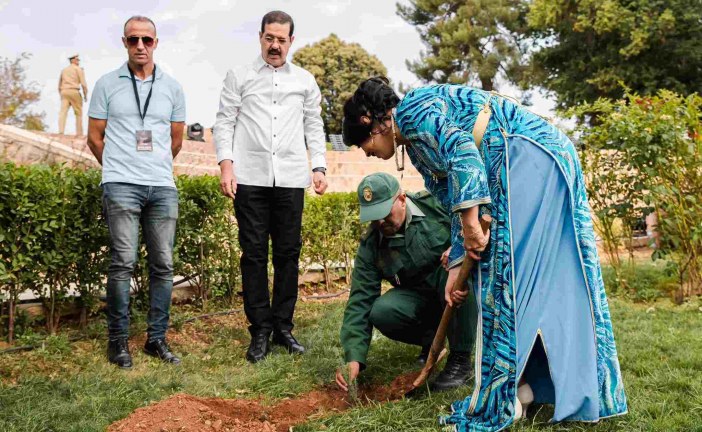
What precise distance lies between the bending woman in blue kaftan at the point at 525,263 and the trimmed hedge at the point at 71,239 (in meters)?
2.59

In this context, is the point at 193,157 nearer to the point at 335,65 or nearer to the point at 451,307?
the point at 451,307

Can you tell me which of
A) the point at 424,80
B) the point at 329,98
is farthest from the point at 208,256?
the point at 329,98

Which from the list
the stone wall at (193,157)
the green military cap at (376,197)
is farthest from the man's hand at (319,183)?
the stone wall at (193,157)

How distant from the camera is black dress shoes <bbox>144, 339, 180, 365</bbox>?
415cm

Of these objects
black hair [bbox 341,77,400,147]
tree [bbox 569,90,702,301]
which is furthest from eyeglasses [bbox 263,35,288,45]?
tree [bbox 569,90,702,301]

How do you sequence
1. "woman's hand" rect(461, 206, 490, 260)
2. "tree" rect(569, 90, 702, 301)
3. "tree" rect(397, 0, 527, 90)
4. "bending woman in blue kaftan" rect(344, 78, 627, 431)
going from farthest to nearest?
1. "tree" rect(397, 0, 527, 90)
2. "tree" rect(569, 90, 702, 301)
3. "bending woman in blue kaftan" rect(344, 78, 627, 431)
4. "woman's hand" rect(461, 206, 490, 260)

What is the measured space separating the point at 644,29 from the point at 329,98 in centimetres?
2201

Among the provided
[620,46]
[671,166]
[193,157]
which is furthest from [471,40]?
[671,166]

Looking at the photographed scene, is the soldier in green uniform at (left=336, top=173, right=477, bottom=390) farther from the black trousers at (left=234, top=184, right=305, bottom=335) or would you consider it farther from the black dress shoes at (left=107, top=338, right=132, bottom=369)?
the black dress shoes at (left=107, top=338, right=132, bottom=369)

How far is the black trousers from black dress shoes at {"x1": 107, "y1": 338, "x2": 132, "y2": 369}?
75cm

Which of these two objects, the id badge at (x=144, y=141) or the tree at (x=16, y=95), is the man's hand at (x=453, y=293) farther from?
the tree at (x=16, y=95)

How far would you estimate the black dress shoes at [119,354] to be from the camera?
4.00m

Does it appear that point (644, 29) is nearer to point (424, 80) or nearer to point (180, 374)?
point (424, 80)

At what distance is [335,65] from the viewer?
40.8 meters
